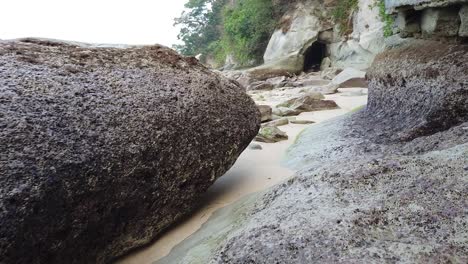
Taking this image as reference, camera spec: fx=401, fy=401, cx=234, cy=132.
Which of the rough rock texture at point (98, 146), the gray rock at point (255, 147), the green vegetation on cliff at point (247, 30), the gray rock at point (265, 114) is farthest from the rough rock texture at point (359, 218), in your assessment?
the green vegetation on cliff at point (247, 30)

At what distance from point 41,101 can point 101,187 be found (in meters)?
0.50

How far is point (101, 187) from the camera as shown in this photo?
1.94 m

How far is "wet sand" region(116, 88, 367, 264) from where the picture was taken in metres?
2.30

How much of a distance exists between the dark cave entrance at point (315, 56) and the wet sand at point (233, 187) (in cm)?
1169

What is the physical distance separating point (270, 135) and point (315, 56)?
1309 centimetres

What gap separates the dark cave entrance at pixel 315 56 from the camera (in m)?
15.9

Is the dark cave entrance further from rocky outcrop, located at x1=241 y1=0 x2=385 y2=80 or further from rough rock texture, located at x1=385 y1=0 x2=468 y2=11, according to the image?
rough rock texture, located at x1=385 y1=0 x2=468 y2=11

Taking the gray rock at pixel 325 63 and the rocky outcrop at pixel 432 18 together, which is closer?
the rocky outcrop at pixel 432 18

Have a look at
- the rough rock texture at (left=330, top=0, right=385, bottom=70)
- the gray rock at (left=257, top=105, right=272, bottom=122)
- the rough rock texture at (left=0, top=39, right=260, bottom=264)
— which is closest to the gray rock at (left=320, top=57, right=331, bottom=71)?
the rough rock texture at (left=330, top=0, right=385, bottom=70)

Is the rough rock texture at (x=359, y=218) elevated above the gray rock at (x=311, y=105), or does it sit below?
above

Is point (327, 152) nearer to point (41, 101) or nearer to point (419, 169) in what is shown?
point (419, 169)

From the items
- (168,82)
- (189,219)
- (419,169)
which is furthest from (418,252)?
(168,82)

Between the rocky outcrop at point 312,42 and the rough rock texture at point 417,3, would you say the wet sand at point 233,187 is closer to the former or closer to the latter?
the rough rock texture at point 417,3

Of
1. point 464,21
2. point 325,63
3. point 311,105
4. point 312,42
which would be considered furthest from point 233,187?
point 312,42
